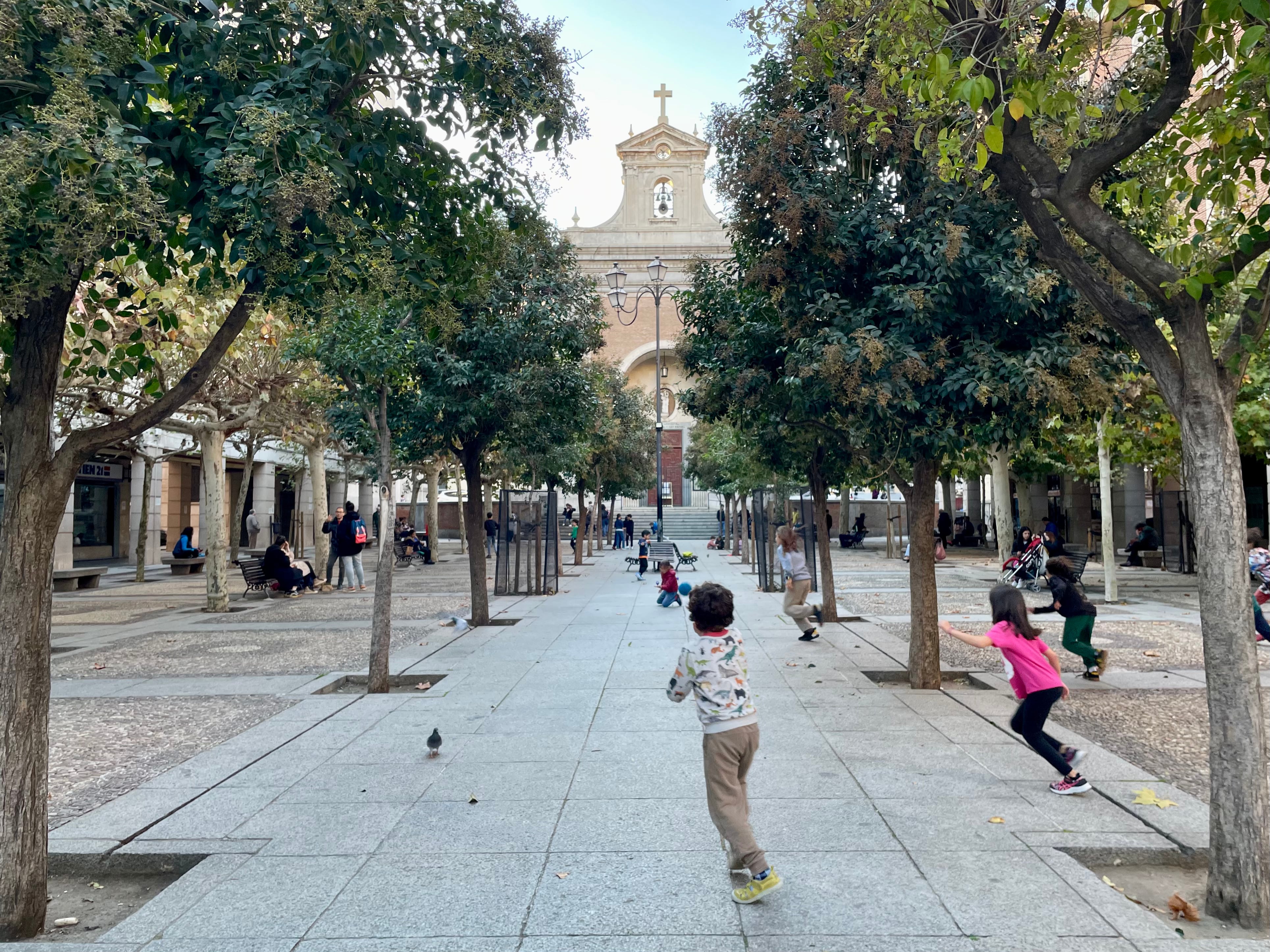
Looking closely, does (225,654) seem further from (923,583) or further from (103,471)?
(103,471)

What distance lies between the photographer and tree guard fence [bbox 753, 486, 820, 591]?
56.4 feet

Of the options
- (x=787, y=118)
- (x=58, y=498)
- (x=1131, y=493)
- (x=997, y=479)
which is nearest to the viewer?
(x=58, y=498)

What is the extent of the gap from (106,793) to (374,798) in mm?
1824

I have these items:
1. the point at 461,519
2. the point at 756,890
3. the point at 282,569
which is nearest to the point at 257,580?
the point at 282,569

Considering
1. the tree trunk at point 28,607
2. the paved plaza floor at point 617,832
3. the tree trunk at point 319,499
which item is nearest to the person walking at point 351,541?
the tree trunk at point 319,499

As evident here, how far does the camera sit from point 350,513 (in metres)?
19.7

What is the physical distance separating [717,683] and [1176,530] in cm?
2825

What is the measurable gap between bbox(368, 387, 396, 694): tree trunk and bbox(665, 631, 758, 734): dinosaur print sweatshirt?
5093 mm

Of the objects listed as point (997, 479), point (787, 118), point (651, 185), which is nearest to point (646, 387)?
point (651, 185)

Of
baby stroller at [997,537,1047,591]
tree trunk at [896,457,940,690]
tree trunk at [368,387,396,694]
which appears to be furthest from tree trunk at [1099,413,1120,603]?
tree trunk at [368,387,396,694]

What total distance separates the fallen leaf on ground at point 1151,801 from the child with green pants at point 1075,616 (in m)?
3.23

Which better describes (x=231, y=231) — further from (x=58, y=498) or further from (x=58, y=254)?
(x=58, y=498)

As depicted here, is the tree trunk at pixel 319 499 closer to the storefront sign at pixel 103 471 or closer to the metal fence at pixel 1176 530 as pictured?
the storefront sign at pixel 103 471

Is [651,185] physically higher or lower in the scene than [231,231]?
higher
